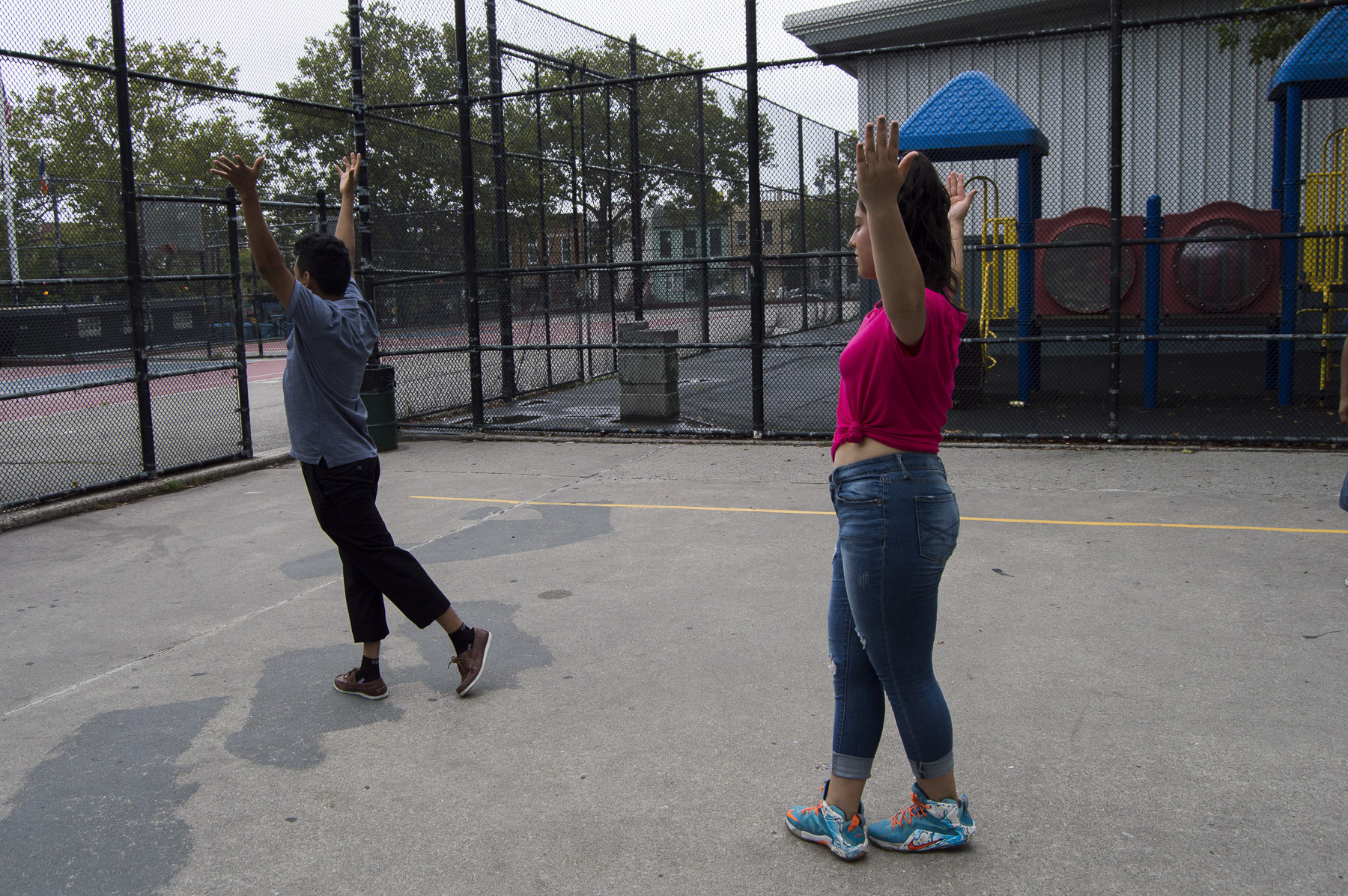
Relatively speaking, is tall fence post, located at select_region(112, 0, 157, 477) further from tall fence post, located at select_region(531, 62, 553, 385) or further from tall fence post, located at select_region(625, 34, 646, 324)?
tall fence post, located at select_region(625, 34, 646, 324)

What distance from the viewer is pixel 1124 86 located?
567 inches

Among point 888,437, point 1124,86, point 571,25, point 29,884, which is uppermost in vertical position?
point 571,25

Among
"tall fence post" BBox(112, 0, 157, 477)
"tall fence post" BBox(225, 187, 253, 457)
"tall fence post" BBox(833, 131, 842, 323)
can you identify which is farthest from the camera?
"tall fence post" BBox(833, 131, 842, 323)

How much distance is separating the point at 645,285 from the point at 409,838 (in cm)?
1286

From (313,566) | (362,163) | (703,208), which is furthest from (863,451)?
(703,208)

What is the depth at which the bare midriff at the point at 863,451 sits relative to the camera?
8.76 ft

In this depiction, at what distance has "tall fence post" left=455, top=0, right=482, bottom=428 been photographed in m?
10.7

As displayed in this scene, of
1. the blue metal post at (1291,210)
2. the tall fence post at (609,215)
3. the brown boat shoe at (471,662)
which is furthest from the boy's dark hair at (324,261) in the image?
the tall fence post at (609,215)

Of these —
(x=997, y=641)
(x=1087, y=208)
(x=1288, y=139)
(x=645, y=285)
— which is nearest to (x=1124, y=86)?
(x=1087, y=208)

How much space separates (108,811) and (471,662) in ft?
4.46

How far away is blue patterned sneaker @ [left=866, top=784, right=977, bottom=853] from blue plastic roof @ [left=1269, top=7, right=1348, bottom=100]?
9.69 meters

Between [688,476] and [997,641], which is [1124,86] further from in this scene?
[997,641]

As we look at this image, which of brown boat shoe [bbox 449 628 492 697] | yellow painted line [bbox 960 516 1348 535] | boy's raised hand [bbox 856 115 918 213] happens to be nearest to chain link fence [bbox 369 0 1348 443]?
yellow painted line [bbox 960 516 1348 535]

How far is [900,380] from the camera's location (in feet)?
8.60
